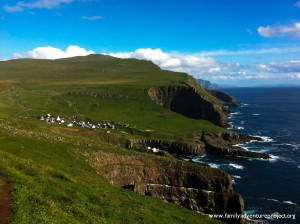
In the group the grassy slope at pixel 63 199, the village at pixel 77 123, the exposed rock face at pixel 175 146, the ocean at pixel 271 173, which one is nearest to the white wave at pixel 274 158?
the ocean at pixel 271 173

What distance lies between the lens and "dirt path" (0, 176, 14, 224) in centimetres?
1634

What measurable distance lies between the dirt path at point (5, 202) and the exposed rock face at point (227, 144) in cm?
10782

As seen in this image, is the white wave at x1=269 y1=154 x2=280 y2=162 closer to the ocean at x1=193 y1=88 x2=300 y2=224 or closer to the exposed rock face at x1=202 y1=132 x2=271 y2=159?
the ocean at x1=193 y1=88 x2=300 y2=224

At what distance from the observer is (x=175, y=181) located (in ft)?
188

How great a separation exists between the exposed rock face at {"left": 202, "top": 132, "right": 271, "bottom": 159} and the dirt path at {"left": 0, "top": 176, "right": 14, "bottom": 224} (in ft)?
354

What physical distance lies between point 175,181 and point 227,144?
7897 centimetres

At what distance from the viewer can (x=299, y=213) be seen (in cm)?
5912

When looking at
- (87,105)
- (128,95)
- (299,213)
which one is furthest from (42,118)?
(299,213)

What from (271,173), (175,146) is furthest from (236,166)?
(175,146)

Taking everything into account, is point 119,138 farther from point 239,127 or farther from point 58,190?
point 239,127

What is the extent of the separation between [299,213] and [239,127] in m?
112

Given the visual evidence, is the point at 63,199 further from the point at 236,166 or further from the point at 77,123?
the point at 77,123

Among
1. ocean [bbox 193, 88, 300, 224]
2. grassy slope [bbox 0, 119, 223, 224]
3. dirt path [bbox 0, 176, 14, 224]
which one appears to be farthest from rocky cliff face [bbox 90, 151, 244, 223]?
dirt path [bbox 0, 176, 14, 224]

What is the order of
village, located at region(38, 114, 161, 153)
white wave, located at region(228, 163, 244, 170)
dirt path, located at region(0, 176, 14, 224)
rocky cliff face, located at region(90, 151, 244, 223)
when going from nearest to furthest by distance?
1. dirt path, located at region(0, 176, 14, 224)
2. rocky cliff face, located at region(90, 151, 244, 223)
3. white wave, located at region(228, 163, 244, 170)
4. village, located at region(38, 114, 161, 153)
